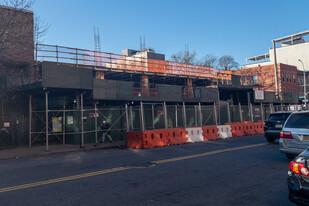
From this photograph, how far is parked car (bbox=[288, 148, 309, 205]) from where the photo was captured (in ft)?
13.6

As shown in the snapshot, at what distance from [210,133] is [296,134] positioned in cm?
1021

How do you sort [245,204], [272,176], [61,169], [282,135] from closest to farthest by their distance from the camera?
1. [245,204]
2. [272,176]
3. [282,135]
4. [61,169]

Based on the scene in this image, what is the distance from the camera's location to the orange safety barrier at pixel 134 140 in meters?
15.6

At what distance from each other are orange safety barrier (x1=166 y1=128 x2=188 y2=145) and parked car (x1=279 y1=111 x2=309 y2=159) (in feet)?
26.9

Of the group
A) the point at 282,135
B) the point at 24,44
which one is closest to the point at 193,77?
the point at 24,44

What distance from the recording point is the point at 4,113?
19.0 metres

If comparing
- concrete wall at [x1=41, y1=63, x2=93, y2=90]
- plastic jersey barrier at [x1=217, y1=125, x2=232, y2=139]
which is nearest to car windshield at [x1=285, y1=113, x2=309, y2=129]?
plastic jersey barrier at [x1=217, y1=125, x2=232, y2=139]

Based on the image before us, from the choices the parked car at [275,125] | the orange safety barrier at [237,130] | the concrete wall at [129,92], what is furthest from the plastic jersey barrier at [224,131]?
the concrete wall at [129,92]

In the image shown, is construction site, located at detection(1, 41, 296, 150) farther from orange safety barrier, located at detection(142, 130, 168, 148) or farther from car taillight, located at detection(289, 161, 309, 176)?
car taillight, located at detection(289, 161, 309, 176)

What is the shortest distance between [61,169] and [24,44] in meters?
10.9

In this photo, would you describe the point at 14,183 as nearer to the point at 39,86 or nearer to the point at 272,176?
the point at 272,176

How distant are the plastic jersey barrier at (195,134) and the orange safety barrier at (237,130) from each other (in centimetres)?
336

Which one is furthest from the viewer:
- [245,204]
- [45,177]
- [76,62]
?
[76,62]

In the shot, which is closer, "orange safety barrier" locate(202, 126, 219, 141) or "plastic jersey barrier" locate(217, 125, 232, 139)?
"orange safety barrier" locate(202, 126, 219, 141)
